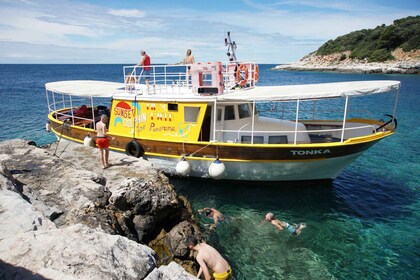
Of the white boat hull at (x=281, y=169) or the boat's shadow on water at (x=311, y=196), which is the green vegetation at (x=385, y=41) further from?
the white boat hull at (x=281, y=169)

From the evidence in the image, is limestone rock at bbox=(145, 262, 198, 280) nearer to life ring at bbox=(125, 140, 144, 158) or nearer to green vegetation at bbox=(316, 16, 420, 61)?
life ring at bbox=(125, 140, 144, 158)

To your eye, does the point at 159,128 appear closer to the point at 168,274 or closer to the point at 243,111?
the point at 243,111

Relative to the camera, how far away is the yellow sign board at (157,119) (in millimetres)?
11822

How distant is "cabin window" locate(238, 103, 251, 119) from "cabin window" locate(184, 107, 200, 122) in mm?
1787

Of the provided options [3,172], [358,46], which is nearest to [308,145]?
[3,172]

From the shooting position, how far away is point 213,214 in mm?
9969

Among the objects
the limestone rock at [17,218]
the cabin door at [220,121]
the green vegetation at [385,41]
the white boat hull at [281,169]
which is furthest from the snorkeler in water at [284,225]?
the green vegetation at [385,41]

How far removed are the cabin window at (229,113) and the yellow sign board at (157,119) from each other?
102cm

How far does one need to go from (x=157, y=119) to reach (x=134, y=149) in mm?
1634

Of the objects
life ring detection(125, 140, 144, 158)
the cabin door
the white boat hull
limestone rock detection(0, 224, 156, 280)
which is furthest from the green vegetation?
limestone rock detection(0, 224, 156, 280)

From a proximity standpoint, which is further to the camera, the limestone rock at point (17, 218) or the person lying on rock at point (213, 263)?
the person lying on rock at point (213, 263)

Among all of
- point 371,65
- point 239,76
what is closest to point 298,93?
point 239,76

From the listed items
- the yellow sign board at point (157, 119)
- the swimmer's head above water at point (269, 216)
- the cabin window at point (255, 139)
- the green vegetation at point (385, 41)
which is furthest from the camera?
the green vegetation at point (385, 41)

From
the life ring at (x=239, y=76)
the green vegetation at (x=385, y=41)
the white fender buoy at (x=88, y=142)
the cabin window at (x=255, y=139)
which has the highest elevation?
the green vegetation at (x=385, y=41)
